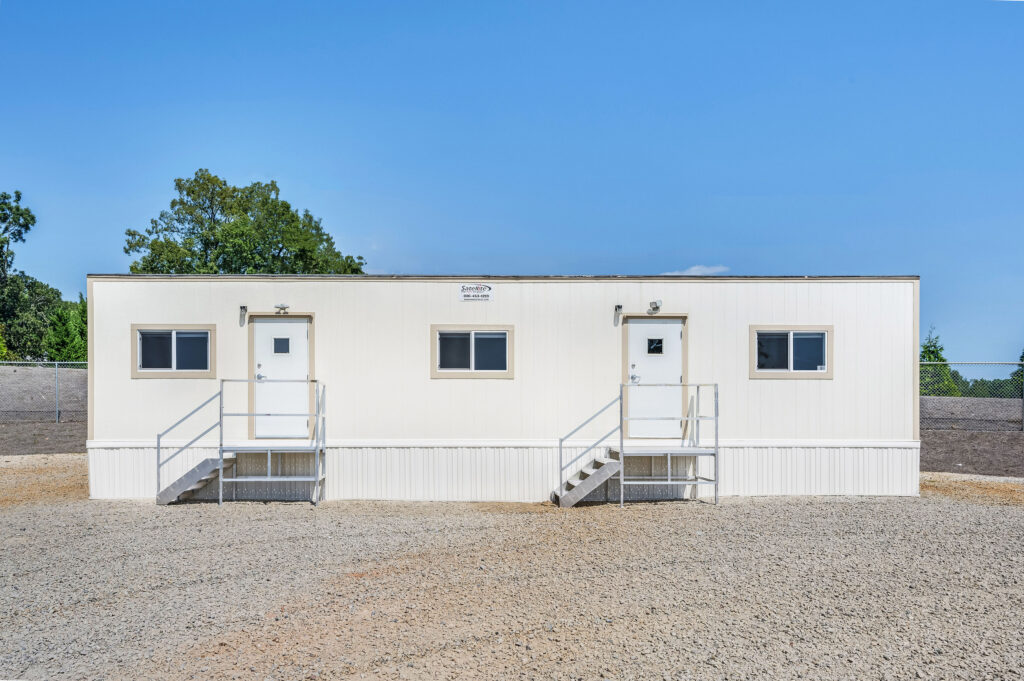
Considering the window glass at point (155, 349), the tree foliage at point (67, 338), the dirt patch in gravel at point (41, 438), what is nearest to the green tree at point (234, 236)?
the tree foliage at point (67, 338)

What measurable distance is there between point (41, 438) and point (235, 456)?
10046mm

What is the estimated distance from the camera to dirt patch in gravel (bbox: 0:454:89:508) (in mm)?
10320

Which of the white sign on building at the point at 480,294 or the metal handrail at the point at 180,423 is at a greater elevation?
the white sign on building at the point at 480,294

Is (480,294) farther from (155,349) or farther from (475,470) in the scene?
(155,349)

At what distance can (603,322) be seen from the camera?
32.3 feet

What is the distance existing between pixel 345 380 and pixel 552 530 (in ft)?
12.5

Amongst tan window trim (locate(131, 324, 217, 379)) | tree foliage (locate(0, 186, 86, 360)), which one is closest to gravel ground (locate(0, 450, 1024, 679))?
tan window trim (locate(131, 324, 217, 379))

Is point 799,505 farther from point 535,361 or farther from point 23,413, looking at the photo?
point 23,413

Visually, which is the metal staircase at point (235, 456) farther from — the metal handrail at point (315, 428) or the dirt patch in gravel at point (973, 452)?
the dirt patch in gravel at point (973, 452)

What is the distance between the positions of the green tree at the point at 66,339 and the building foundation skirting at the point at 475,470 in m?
Answer: 24.7

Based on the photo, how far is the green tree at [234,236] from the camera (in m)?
31.0

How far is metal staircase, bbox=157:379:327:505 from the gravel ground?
22.7 inches

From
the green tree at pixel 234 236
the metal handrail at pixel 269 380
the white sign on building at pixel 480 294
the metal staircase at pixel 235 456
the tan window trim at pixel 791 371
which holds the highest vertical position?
the green tree at pixel 234 236

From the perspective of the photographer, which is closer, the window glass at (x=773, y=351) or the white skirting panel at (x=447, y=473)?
the white skirting panel at (x=447, y=473)
